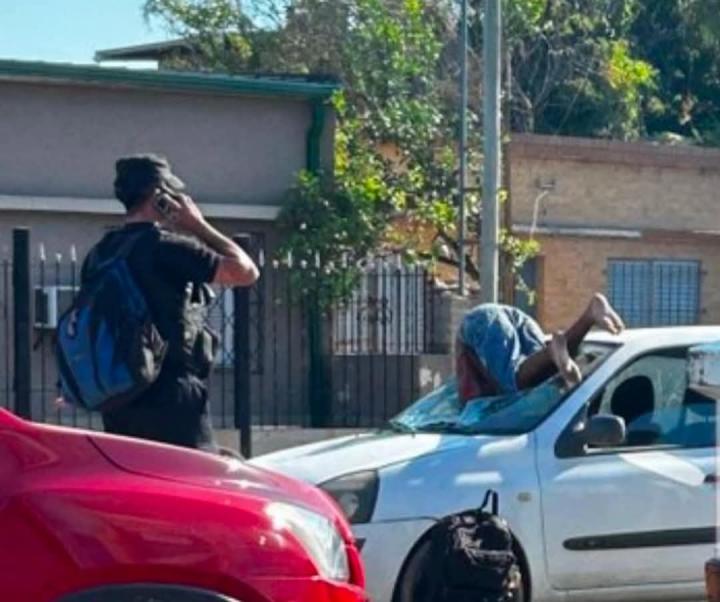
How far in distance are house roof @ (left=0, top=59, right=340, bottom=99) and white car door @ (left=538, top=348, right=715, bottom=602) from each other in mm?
8724

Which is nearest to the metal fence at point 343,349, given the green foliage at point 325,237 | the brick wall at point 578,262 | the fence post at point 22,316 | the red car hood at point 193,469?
the green foliage at point 325,237

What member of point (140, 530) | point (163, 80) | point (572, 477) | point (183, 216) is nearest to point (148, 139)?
point (163, 80)

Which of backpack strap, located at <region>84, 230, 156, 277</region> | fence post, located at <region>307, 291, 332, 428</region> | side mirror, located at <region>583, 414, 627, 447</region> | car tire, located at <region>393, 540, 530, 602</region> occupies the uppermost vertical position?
backpack strap, located at <region>84, 230, 156, 277</region>

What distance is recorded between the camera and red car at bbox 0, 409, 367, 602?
477 centimetres

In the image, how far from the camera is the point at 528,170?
22875 mm

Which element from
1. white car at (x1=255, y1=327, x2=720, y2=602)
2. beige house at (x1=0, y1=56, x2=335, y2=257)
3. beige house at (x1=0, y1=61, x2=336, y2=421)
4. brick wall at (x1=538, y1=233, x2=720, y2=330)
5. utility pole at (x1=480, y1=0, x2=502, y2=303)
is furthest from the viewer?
brick wall at (x1=538, y1=233, x2=720, y2=330)

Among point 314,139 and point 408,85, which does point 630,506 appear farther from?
point 408,85

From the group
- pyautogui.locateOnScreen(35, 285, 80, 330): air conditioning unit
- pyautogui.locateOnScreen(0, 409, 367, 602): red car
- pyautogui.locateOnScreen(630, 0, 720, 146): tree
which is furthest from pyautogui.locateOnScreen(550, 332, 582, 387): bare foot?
pyautogui.locateOnScreen(630, 0, 720, 146): tree

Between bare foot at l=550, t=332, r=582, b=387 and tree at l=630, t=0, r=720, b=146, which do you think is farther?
tree at l=630, t=0, r=720, b=146

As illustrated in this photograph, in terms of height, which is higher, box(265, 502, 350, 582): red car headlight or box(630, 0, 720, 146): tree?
box(630, 0, 720, 146): tree

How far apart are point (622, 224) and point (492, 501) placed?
1650 cm

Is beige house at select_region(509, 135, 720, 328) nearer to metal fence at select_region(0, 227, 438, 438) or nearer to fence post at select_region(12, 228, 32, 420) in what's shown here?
metal fence at select_region(0, 227, 438, 438)

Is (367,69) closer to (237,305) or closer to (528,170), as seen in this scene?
(528,170)

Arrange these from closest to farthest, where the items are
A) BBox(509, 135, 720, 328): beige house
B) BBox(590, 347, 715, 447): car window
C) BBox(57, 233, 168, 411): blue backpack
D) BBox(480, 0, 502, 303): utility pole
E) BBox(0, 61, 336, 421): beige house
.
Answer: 1. BBox(57, 233, 168, 411): blue backpack
2. BBox(590, 347, 715, 447): car window
3. BBox(480, 0, 502, 303): utility pole
4. BBox(0, 61, 336, 421): beige house
5. BBox(509, 135, 720, 328): beige house
